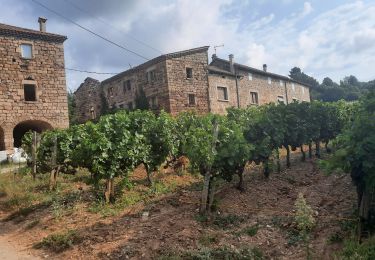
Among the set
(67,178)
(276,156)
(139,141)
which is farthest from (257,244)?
(67,178)

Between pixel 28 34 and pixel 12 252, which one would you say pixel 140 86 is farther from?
Answer: pixel 12 252

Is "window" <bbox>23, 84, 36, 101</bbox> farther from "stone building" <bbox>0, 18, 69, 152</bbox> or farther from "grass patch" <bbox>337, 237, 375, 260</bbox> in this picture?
"grass patch" <bbox>337, 237, 375, 260</bbox>

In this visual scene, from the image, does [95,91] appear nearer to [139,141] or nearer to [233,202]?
[139,141]

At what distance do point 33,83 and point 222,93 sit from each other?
15.4 m

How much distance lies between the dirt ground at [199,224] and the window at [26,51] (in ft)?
55.1

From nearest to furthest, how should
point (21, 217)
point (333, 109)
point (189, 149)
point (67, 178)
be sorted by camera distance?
point (189, 149)
point (21, 217)
point (67, 178)
point (333, 109)

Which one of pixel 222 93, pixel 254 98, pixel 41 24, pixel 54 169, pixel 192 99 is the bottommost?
pixel 54 169

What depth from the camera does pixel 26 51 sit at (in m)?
26.2

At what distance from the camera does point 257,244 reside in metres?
7.68

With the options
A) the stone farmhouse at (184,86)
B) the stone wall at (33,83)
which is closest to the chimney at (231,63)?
the stone farmhouse at (184,86)

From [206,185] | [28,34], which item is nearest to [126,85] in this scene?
[28,34]

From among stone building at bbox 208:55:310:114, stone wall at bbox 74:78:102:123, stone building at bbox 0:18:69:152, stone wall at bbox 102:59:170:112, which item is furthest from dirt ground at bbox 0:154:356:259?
stone wall at bbox 74:78:102:123

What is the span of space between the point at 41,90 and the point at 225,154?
20062 mm

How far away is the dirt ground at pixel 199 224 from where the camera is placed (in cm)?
772
